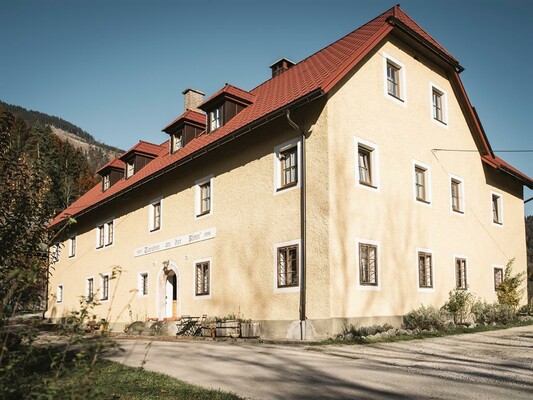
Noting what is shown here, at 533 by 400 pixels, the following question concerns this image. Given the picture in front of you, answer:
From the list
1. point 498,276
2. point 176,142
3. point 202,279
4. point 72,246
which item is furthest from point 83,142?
point 498,276

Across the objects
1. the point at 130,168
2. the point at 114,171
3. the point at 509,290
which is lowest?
the point at 509,290

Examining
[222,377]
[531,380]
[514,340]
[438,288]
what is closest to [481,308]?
[438,288]

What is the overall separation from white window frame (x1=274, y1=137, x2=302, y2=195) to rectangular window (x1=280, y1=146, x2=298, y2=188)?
0.09 m

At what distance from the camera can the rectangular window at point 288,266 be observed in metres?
15.2

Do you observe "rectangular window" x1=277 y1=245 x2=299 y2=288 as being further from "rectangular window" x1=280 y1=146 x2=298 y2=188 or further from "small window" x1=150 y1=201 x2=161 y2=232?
"small window" x1=150 y1=201 x2=161 y2=232

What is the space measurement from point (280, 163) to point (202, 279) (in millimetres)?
5426

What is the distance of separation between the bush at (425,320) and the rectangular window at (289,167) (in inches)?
207

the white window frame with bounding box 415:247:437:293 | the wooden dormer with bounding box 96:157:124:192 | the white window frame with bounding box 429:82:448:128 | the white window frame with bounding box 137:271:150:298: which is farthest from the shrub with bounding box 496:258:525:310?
the wooden dormer with bounding box 96:157:124:192

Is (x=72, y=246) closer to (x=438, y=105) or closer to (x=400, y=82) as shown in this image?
(x=400, y=82)

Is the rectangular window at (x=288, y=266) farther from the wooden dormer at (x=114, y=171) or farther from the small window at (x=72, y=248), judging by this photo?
the small window at (x=72, y=248)

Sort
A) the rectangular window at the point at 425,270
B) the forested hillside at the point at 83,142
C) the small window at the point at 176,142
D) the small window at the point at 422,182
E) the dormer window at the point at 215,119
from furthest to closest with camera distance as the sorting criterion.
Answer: the forested hillside at the point at 83,142
the small window at the point at 176,142
the dormer window at the point at 215,119
the small window at the point at 422,182
the rectangular window at the point at 425,270

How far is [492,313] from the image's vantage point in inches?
731

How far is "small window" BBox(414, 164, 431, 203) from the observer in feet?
58.8

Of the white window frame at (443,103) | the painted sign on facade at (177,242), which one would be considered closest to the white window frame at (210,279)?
the painted sign on facade at (177,242)
